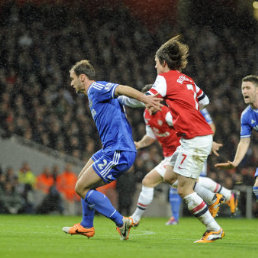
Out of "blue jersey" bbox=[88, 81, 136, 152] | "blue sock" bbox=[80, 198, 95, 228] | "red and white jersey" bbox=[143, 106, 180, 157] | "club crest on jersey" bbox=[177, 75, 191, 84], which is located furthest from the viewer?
"red and white jersey" bbox=[143, 106, 180, 157]

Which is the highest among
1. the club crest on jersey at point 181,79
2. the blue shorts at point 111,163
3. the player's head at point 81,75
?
the player's head at point 81,75

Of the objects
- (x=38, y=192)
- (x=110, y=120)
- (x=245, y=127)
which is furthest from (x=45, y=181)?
(x=110, y=120)

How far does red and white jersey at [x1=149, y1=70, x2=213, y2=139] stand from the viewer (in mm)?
5988

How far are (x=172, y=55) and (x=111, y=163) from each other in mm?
1247

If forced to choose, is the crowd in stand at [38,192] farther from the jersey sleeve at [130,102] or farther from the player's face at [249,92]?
→ the jersey sleeve at [130,102]

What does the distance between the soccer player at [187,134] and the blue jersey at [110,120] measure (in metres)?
0.55

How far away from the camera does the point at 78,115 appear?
1745 cm

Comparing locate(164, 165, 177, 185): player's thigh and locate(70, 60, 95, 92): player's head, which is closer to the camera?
locate(70, 60, 95, 92): player's head

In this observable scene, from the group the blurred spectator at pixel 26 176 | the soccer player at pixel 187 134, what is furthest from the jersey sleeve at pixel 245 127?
the blurred spectator at pixel 26 176

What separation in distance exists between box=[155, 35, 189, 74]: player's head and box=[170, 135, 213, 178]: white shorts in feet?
2.51

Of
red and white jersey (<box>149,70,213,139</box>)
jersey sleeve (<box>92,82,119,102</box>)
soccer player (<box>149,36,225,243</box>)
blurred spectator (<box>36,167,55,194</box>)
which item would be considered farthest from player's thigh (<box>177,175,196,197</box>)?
→ blurred spectator (<box>36,167,55,194</box>)

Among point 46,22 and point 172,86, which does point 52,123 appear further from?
point 172,86

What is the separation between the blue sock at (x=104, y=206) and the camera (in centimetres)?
618

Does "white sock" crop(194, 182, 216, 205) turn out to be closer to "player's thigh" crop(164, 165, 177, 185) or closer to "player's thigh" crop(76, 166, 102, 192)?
"player's thigh" crop(164, 165, 177, 185)
